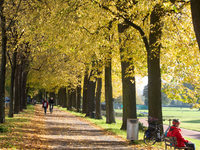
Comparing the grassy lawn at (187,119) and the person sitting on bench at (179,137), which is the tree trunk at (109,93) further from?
the grassy lawn at (187,119)

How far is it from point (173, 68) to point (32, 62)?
67.3ft

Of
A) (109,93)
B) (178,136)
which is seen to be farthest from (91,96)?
(178,136)

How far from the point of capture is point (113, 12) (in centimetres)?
1271

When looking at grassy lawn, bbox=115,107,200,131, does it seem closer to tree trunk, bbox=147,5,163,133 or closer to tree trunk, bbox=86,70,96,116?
tree trunk, bbox=86,70,96,116

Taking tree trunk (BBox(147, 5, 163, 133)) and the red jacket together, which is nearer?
the red jacket

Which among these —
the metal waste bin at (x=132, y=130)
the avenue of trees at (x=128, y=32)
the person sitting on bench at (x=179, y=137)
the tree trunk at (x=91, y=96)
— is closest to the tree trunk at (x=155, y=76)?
the avenue of trees at (x=128, y=32)

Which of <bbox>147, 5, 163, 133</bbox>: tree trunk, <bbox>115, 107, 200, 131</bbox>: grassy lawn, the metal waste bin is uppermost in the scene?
<bbox>147, 5, 163, 133</bbox>: tree trunk

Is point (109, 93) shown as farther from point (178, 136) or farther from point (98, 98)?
point (178, 136)

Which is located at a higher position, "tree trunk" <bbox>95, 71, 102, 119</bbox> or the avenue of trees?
the avenue of trees

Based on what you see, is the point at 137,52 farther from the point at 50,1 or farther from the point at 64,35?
the point at 50,1

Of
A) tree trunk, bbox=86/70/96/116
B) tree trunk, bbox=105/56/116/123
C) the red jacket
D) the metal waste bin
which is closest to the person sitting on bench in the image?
the red jacket

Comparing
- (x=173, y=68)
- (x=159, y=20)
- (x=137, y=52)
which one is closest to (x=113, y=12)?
(x=159, y=20)

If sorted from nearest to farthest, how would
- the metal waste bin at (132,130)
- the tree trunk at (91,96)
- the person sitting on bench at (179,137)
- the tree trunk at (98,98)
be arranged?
the person sitting on bench at (179,137), the metal waste bin at (132,130), the tree trunk at (98,98), the tree trunk at (91,96)

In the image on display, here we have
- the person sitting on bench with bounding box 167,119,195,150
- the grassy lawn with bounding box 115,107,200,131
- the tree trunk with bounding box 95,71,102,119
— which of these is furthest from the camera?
the grassy lawn with bounding box 115,107,200,131
